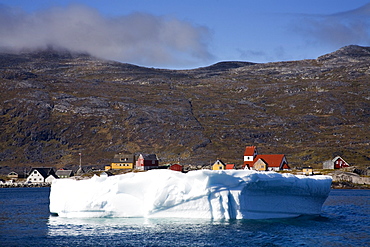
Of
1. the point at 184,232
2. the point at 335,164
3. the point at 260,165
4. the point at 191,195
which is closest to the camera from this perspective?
the point at 184,232

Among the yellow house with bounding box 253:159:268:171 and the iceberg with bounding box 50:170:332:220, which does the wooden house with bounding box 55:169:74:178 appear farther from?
the iceberg with bounding box 50:170:332:220

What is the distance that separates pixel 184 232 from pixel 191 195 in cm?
314

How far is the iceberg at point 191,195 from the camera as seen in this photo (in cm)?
3209

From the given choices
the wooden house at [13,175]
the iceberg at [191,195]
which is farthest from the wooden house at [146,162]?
the iceberg at [191,195]

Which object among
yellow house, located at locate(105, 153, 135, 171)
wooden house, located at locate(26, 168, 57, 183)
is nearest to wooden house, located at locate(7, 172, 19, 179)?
wooden house, located at locate(26, 168, 57, 183)

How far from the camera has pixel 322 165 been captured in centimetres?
11425

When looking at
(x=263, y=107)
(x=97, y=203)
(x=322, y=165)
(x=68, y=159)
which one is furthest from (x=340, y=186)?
(x=263, y=107)

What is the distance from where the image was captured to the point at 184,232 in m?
29.6

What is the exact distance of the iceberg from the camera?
3209 cm

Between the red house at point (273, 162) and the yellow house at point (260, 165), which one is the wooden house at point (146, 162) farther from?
the yellow house at point (260, 165)

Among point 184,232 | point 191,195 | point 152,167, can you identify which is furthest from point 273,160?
point 184,232

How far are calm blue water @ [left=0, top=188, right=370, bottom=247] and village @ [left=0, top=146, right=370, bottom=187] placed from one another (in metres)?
59.8

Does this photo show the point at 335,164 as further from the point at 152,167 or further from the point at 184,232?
the point at 184,232

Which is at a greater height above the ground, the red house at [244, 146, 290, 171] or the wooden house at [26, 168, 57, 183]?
the red house at [244, 146, 290, 171]
